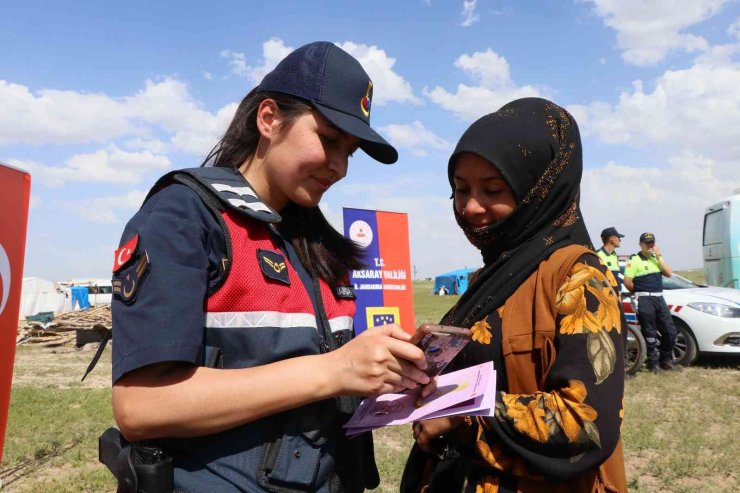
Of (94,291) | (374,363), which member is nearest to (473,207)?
(374,363)

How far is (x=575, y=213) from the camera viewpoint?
1773 mm

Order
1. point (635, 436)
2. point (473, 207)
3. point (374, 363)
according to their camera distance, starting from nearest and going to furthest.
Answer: point (374, 363)
point (473, 207)
point (635, 436)

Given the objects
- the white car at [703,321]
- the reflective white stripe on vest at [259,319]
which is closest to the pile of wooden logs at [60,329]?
the white car at [703,321]

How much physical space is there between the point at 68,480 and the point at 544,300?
4748 mm

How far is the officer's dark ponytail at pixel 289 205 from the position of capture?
5.22 ft

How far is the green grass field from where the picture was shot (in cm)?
452

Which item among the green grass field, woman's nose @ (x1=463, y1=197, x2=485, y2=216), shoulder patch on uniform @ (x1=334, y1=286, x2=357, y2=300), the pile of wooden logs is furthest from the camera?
the pile of wooden logs

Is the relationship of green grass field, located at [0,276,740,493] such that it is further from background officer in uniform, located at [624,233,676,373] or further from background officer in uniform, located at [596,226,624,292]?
background officer in uniform, located at [596,226,624,292]

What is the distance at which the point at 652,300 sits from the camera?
304 inches

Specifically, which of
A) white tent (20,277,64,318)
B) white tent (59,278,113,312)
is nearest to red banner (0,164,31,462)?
white tent (20,277,64,318)

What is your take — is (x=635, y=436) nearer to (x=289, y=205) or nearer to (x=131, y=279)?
(x=289, y=205)

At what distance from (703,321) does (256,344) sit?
8.38 m

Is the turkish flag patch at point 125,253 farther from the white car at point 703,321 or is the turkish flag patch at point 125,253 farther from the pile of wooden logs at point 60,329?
the pile of wooden logs at point 60,329

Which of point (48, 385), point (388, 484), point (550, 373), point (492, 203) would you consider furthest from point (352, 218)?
point (48, 385)
